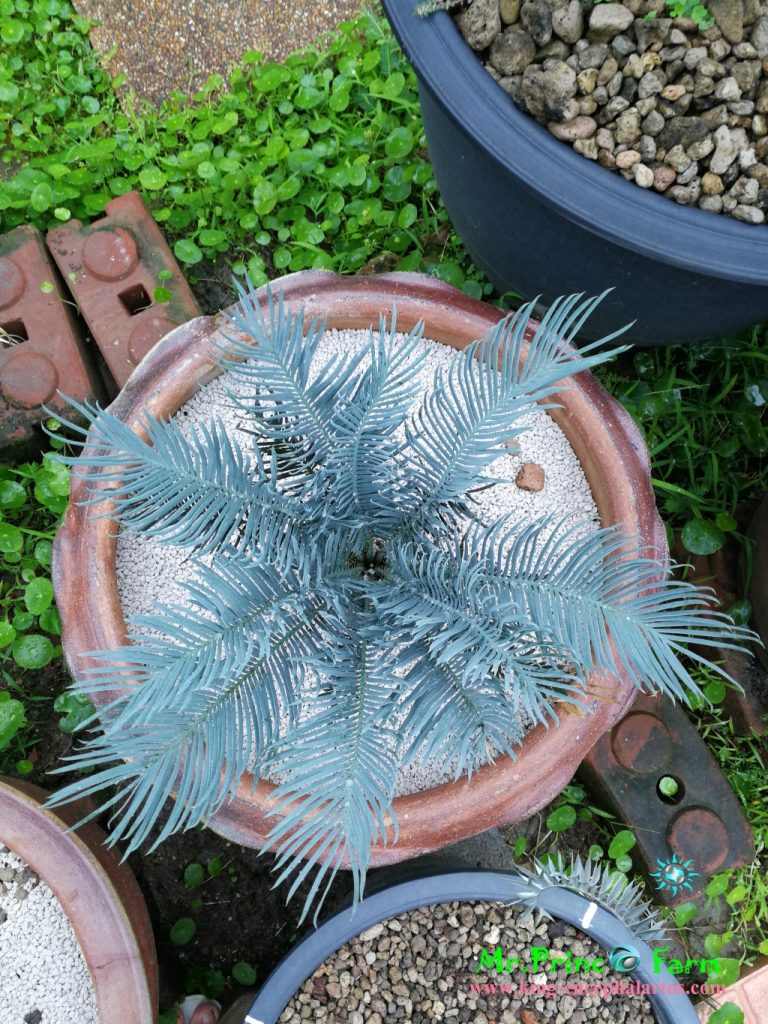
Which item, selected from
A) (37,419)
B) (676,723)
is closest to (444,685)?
(676,723)

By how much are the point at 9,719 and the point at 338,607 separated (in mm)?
803

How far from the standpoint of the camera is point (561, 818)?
4.89 ft

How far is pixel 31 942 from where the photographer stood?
1273mm

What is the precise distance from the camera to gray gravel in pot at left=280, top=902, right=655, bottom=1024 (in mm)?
1255

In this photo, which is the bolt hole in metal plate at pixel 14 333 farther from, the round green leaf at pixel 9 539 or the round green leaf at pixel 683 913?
the round green leaf at pixel 683 913

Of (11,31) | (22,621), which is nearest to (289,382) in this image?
(22,621)

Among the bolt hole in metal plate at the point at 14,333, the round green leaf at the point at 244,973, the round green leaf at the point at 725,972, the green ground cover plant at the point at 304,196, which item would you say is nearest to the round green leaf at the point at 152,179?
the green ground cover plant at the point at 304,196

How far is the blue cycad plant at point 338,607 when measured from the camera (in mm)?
863

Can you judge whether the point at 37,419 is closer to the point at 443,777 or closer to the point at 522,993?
the point at 443,777

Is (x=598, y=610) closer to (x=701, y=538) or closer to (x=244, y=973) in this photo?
(x=701, y=538)

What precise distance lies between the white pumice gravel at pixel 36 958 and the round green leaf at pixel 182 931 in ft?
0.71

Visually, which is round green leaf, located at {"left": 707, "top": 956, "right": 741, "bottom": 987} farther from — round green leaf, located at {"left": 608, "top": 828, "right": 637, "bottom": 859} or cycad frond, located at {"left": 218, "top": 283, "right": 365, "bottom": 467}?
cycad frond, located at {"left": 218, "top": 283, "right": 365, "bottom": 467}

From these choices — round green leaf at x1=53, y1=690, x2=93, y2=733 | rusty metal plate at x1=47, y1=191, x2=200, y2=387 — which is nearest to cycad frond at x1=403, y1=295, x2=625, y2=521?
rusty metal plate at x1=47, y1=191, x2=200, y2=387

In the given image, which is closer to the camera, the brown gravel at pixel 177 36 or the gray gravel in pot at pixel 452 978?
the gray gravel in pot at pixel 452 978
